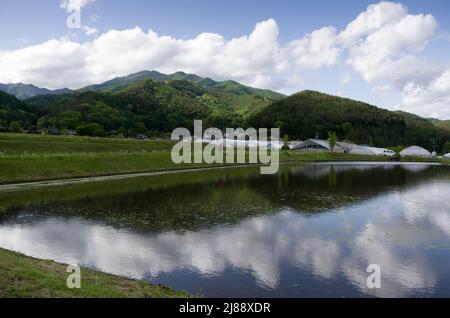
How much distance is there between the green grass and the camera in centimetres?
983

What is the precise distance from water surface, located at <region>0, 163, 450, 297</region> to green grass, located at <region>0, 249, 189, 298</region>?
1467 mm

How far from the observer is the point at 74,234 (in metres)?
19.8

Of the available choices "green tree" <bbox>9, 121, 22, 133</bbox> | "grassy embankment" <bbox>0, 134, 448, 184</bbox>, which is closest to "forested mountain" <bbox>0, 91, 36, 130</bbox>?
"green tree" <bbox>9, 121, 22, 133</bbox>

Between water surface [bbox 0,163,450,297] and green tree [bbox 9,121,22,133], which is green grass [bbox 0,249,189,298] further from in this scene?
green tree [bbox 9,121,22,133]

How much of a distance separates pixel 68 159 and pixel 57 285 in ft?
141

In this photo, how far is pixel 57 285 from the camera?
408 inches

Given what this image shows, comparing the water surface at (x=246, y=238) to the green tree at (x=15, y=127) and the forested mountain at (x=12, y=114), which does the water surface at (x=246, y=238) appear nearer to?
the green tree at (x=15, y=127)

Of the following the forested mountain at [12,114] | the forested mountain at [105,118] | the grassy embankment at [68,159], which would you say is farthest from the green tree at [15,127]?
the grassy embankment at [68,159]

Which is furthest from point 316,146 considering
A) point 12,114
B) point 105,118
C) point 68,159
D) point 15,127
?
point 68,159

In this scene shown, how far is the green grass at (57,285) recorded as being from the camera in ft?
32.2

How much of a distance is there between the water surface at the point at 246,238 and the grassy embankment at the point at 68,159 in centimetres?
1032

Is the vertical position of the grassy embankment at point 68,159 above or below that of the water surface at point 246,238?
above

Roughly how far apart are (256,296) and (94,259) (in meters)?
7.41
